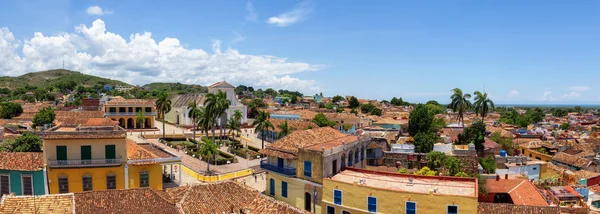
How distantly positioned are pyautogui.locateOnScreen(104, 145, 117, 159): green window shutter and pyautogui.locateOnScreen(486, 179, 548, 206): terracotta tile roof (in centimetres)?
2510

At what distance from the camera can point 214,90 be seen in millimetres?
68688

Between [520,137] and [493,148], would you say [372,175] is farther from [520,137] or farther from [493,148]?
[520,137]

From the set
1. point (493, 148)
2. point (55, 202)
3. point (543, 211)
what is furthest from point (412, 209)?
point (493, 148)

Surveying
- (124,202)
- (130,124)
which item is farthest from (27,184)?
(130,124)

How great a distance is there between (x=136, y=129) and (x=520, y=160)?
172 feet

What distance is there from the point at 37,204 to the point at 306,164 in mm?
15052

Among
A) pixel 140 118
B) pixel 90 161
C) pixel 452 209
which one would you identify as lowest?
pixel 452 209

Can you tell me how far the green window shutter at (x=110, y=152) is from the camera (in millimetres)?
25719

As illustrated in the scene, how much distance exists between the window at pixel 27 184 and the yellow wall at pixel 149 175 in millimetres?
5445

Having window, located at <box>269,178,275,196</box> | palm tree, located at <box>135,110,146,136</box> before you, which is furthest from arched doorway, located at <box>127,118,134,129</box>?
window, located at <box>269,178,275,196</box>

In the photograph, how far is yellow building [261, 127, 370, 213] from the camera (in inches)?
1046

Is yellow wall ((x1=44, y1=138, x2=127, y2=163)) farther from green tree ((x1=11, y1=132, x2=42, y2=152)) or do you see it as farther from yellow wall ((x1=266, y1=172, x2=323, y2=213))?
green tree ((x1=11, y1=132, x2=42, y2=152))

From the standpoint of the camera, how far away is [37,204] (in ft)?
56.9

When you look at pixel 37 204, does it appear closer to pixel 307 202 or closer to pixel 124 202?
pixel 124 202
